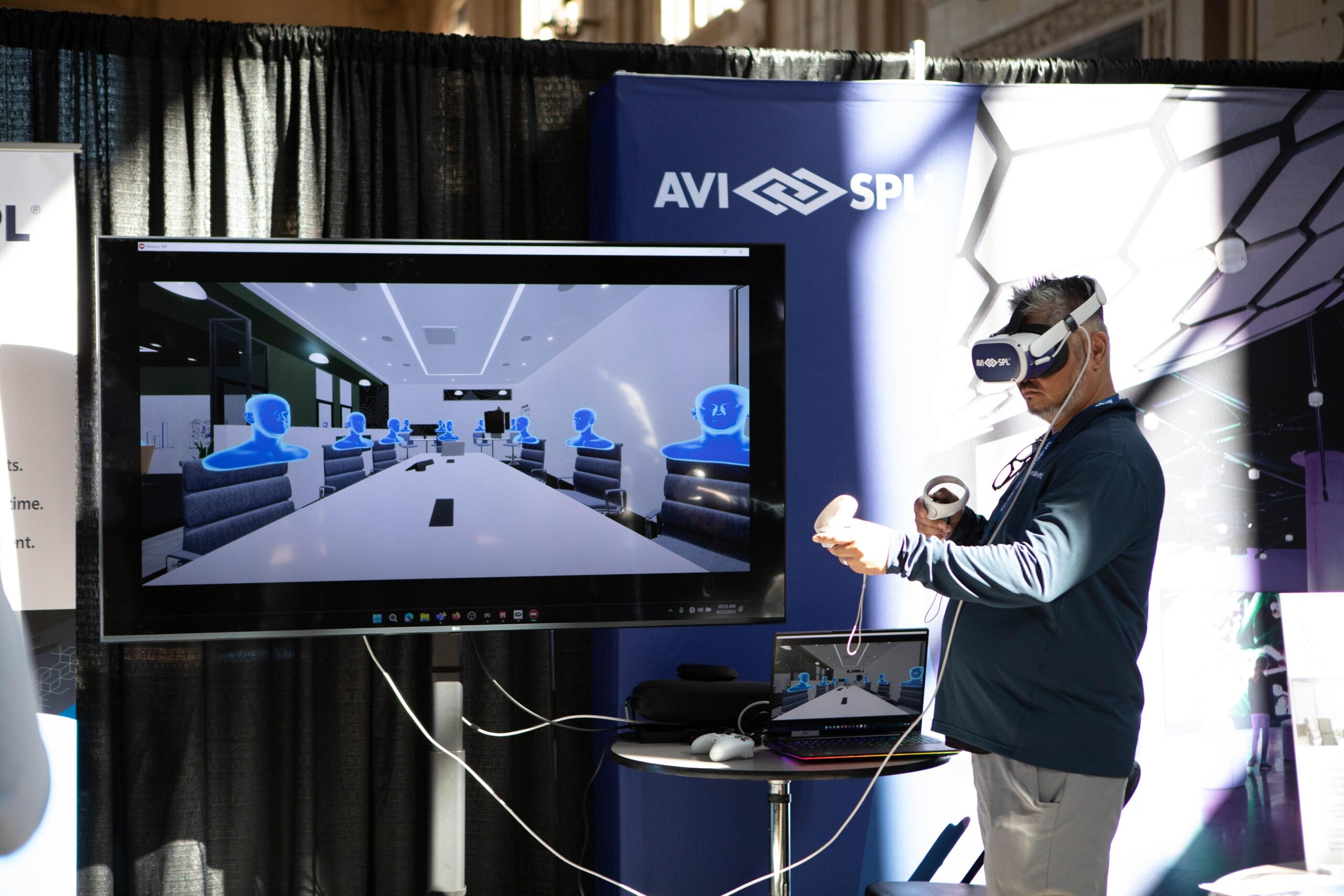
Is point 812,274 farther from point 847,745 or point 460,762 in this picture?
point 460,762

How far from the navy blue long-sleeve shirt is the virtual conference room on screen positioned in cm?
63

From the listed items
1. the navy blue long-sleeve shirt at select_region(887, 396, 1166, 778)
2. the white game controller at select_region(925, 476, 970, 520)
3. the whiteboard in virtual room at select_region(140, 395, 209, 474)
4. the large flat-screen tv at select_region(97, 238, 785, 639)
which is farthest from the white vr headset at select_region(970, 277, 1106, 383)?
the whiteboard in virtual room at select_region(140, 395, 209, 474)

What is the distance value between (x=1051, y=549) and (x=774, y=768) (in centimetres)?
73

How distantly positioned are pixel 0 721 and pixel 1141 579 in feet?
6.03

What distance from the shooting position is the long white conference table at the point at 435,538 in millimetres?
Answer: 2254

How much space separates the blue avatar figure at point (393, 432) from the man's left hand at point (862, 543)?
0.97 meters

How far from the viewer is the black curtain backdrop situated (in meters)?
2.79

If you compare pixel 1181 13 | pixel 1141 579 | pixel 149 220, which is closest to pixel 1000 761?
pixel 1141 579

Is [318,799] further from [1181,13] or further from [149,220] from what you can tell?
[1181,13]

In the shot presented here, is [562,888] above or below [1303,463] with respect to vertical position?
below

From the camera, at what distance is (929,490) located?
219 centimetres

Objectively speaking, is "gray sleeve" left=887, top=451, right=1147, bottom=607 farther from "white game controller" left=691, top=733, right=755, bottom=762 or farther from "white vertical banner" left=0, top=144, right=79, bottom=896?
"white vertical banner" left=0, top=144, right=79, bottom=896

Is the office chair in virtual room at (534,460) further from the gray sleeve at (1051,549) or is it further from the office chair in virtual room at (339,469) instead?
the gray sleeve at (1051,549)

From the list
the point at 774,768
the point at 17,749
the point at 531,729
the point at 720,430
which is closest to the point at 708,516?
the point at 720,430
